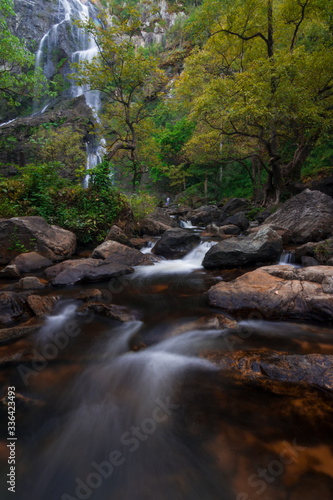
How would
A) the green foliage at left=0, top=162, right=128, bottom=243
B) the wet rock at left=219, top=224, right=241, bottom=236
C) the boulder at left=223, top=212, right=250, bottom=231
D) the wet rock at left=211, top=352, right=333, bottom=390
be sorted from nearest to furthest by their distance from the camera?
1. the wet rock at left=211, top=352, right=333, bottom=390
2. the green foliage at left=0, top=162, right=128, bottom=243
3. the wet rock at left=219, top=224, right=241, bottom=236
4. the boulder at left=223, top=212, right=250, bottom=231

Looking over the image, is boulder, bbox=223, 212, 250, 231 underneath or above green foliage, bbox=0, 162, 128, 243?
underneath

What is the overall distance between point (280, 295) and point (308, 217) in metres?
5.87

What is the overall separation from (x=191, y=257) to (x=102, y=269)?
141 inches

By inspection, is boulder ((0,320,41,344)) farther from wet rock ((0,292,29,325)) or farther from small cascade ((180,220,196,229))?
small cascade ((180,220,196,229))

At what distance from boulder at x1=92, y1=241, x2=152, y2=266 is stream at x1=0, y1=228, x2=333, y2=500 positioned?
3.56 meters

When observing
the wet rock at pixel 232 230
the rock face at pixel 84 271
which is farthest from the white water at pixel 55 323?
the wet rock at pixel 232 230

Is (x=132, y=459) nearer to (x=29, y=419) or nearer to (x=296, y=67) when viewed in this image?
(x=29, y=419)

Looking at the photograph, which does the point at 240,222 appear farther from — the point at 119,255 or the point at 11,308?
the point at 11,308

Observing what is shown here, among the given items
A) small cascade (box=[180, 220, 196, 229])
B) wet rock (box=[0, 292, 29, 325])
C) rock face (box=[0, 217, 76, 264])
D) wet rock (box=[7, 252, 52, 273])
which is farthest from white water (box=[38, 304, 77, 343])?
small cascade (box=[180, 220, 196, 229])

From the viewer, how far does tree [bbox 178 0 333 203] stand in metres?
9.01

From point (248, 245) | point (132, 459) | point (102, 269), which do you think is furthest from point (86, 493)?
point (248, 245)

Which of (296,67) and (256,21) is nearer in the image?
(296,67)

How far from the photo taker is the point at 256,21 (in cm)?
1108

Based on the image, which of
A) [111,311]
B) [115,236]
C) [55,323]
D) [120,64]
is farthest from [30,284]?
[120,64]
